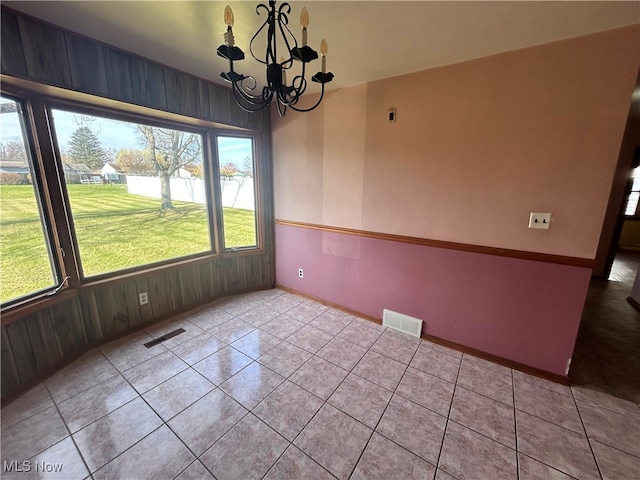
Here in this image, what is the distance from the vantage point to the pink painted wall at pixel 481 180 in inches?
68.7

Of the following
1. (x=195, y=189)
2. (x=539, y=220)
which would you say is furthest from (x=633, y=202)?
(x=195, y=189)

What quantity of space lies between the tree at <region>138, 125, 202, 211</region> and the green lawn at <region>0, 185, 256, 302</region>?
208 mm

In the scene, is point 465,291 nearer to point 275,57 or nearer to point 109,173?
point 275,57

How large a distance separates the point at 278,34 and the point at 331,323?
8.66 feet

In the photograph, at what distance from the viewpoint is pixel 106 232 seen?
2.41 metres

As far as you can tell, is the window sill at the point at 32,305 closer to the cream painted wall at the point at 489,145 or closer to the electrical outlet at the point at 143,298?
the electrical outlet at the point at 143,298

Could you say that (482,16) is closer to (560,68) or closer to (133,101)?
(560,68)

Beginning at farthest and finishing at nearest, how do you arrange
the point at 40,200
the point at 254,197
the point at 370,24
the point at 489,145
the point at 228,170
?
the point at 254,197 → the point at 228,170 → the point at 489,145 → the point at 40,200 → the point at 370,24

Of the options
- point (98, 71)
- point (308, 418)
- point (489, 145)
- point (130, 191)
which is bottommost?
point (308, 418)

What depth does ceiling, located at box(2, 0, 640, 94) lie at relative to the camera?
1.50 meters

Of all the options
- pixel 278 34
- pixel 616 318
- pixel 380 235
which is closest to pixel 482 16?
pixel 278 34

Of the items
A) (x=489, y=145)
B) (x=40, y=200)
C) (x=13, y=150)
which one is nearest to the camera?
(x=13, y=150)

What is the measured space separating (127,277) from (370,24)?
298 cm

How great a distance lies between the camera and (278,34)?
5.87ft
